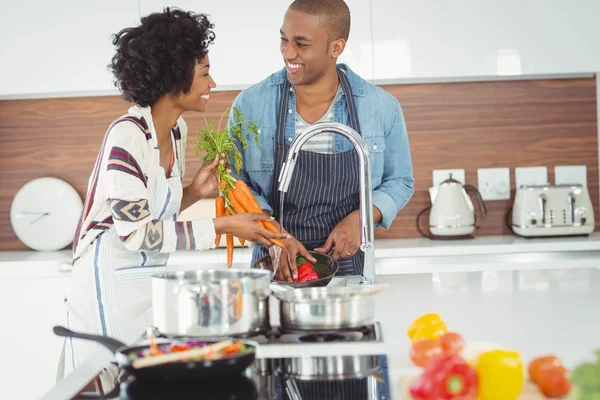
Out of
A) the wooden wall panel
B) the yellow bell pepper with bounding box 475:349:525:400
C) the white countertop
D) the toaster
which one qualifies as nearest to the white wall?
the wooden wall panel

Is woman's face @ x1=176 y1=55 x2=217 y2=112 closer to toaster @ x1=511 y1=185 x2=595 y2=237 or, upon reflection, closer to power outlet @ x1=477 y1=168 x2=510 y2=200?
toaster @ x1=511 y1=185 x2=595 y2=237

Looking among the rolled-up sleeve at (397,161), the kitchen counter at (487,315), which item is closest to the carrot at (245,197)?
the kitchen counter at (487,315)

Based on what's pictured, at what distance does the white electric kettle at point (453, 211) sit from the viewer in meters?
3.55

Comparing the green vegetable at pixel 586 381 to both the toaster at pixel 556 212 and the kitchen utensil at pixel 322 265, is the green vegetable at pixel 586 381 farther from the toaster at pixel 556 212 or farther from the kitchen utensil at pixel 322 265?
the toaster at pixel 556 212

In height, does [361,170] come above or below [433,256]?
above

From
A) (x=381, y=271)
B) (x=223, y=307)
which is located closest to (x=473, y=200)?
(x=381, y=271)

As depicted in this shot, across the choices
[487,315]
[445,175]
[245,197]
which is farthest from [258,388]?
[445,175]

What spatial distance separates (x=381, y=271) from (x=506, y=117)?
1107 mm

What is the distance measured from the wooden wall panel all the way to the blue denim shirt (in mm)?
1417

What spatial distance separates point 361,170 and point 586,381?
0.96 metres

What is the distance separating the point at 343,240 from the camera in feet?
7.03

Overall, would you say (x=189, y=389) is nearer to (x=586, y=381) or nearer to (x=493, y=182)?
(x=586, y=381)

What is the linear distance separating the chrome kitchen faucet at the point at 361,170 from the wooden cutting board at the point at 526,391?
0.64 metres

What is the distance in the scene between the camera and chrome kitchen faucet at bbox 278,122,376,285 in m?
1.67
